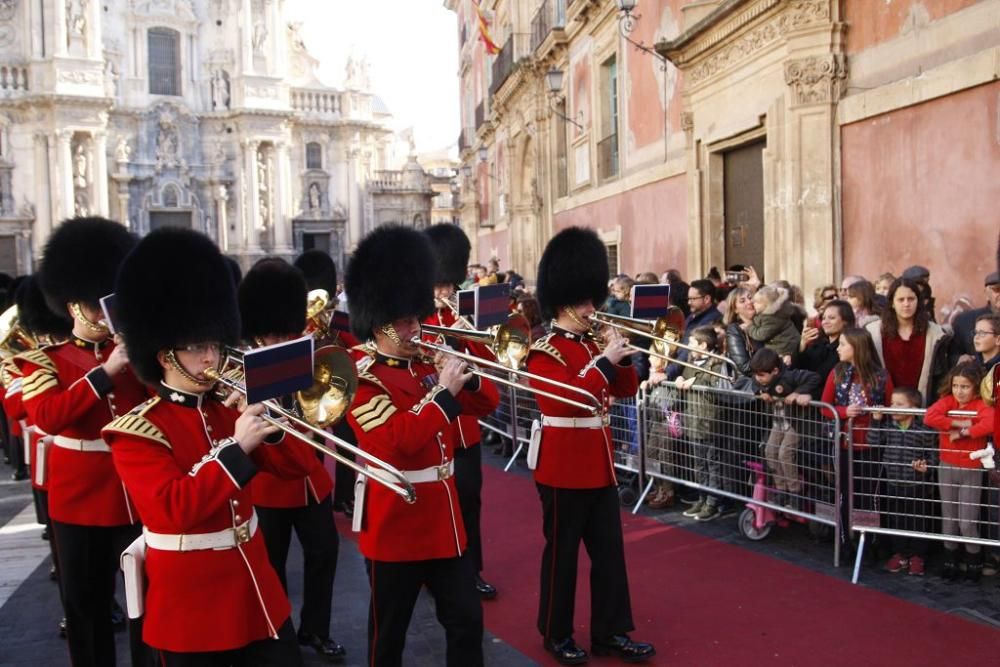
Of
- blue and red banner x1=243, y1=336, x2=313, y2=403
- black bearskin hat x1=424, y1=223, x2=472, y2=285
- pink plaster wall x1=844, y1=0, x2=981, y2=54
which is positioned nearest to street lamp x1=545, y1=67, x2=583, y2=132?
pink plaster wall x1=844, y1=0, x2=981, y2=54

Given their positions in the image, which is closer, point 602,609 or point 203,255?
point 203,255

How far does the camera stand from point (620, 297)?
9789mm

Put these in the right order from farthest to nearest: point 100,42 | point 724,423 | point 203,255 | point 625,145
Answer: point 100,42 < point 625,145 < point 724,423 < point 203,255

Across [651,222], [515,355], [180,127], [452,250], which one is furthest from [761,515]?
[180,127]

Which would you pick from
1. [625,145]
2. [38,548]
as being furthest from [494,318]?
[625,145]

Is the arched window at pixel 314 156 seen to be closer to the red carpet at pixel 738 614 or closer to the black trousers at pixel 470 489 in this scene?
the red carpet at pixel 738 614

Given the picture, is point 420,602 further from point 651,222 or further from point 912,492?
point 651,222

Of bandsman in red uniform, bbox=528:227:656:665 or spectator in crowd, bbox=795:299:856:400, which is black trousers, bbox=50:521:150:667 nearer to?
bandsman in red uniform, bbox=528:227:656:665

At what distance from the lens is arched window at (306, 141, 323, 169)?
128 ft

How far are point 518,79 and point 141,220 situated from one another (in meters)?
19.3

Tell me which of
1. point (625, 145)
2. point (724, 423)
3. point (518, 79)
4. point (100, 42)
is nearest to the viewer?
point (724, 423)

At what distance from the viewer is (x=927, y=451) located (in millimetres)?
5781

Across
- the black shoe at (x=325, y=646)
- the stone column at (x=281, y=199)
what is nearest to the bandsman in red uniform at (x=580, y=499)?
the black shoe at (x=325, y=646)

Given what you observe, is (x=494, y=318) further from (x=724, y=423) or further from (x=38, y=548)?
(x=38, y=548)
